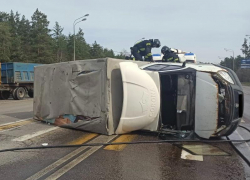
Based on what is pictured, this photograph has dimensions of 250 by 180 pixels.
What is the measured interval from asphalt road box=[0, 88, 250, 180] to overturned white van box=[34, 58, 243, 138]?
0.45 meters

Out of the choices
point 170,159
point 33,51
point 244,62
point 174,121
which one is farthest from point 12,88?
point 244,62

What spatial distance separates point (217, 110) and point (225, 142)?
80 centimetres

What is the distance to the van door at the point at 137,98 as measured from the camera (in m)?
5.62

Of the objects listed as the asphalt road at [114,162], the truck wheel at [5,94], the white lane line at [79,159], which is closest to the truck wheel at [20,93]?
the truck wheel at [5,94]

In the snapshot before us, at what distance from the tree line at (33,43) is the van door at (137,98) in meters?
36.3

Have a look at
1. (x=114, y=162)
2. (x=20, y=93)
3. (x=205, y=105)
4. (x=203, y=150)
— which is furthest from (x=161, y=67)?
(x=20, y=93)

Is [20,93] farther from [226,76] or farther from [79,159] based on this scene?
[226,76]

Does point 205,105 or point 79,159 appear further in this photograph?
point 205,105

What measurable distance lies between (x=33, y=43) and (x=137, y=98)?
4577 cm

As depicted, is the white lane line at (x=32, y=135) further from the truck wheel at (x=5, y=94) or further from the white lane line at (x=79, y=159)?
the truck wheel at (x=5, y=94)

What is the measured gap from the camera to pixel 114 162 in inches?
167

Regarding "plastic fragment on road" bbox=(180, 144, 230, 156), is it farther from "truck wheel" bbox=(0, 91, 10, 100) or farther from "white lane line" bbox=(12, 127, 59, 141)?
"truck wheel" bbox=(0, 91, 10, 100)

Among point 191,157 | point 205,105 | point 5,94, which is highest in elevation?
point 205,105

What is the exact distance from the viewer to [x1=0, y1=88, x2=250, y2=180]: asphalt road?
3725 millimetres
